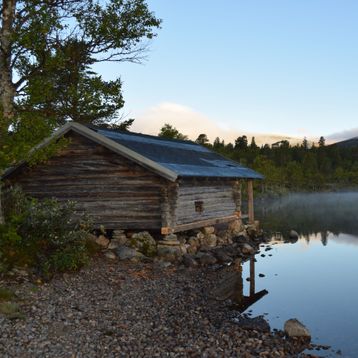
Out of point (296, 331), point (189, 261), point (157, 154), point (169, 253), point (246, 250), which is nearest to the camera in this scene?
point (296, 331)

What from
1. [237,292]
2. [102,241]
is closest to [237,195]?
[102,241]

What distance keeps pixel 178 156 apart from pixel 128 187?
338 cm

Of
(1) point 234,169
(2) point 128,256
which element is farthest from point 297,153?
(2) point 128,256

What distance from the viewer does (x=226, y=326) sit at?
9.53 m

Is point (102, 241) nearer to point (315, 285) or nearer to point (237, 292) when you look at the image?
point (237, 292)

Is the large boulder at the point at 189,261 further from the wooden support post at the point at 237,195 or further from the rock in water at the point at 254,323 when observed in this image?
the wooden support post at the point at 237,195

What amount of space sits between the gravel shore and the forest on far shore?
226 ft

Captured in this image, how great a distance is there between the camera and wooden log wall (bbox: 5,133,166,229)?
16719 mm

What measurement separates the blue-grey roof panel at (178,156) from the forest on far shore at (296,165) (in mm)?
56907

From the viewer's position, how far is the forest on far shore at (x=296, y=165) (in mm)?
85500

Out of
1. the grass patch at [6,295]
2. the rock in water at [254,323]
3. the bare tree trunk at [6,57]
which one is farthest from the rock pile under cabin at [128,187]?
the grass patch at [6,295]

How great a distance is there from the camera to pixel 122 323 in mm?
8727

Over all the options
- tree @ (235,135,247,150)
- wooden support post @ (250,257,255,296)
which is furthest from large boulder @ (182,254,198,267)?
tree @ (235,135,247,150)

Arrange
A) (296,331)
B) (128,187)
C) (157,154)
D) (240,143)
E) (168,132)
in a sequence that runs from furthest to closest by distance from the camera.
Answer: (240,143), (168,132), (157,154), (128,187), (296,331)
